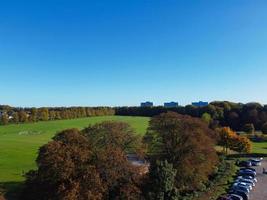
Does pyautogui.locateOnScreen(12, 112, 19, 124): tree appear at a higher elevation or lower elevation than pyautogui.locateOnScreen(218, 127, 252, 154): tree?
higher

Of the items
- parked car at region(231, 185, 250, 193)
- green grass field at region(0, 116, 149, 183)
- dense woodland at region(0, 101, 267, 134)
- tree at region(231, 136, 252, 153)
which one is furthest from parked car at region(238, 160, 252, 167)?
dense woodland at region(0, 101, 267, 134)

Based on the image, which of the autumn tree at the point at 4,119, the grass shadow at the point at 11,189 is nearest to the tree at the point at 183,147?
the grass shadow at the point at 11,189

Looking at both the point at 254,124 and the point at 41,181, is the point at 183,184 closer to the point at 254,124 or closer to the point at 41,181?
the point at 41,181

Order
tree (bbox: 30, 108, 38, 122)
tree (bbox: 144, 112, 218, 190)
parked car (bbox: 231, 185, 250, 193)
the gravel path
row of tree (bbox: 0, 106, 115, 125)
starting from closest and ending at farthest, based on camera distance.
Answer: the gravel path < tree (bbox: 144, 112, 218, 190) < parked car (bbox: 231, 185, 250, 193) < row of tree (bbox: 0, 106, 115, 125) < tree (bbox: 30, 108, 38, 122)

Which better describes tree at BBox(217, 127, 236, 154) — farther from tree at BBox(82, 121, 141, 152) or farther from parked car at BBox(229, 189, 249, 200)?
parked car at BBox(229, 189, 249, 200)

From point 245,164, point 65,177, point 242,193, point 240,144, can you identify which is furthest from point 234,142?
point 65,177

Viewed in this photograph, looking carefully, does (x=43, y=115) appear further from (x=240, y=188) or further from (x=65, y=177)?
(x=65, y=177)

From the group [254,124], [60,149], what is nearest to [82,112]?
[254,124]
